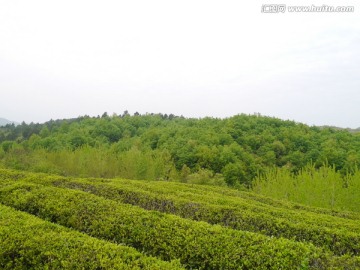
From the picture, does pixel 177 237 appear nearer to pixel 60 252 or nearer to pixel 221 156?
pixel 60 252

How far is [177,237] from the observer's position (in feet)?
20.0

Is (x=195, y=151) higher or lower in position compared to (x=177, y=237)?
higher

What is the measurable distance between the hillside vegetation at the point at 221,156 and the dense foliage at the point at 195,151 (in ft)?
0.23

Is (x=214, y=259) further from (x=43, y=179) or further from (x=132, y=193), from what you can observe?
(x=43, y=179)

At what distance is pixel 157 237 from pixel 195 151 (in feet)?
108

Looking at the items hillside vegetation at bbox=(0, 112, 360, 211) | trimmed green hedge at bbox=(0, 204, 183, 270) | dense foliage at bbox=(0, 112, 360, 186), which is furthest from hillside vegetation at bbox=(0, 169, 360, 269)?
dense foliage at bbox=(0, 112, 360, 186)

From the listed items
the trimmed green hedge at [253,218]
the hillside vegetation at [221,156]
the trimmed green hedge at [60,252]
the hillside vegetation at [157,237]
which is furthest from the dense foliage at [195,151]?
the trimmed green hedge at [60,252]

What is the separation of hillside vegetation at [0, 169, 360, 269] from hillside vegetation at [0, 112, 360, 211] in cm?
1161

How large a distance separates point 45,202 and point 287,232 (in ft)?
21.5

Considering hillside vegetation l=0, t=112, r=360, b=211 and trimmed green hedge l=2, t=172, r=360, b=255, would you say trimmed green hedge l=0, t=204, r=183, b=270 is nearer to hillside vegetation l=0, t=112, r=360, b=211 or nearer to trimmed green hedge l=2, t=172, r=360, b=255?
trimmed green hedge l=2, t=172, r=360, b=255

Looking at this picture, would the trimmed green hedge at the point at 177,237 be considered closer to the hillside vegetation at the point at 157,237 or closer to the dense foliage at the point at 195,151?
the hillside vegetation at the point at 157,237

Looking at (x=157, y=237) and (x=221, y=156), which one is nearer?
(x=157, y=237)

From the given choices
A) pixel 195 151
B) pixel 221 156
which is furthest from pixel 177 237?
pixel 195 151

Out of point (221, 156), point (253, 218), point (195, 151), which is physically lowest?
point (253, 218)
